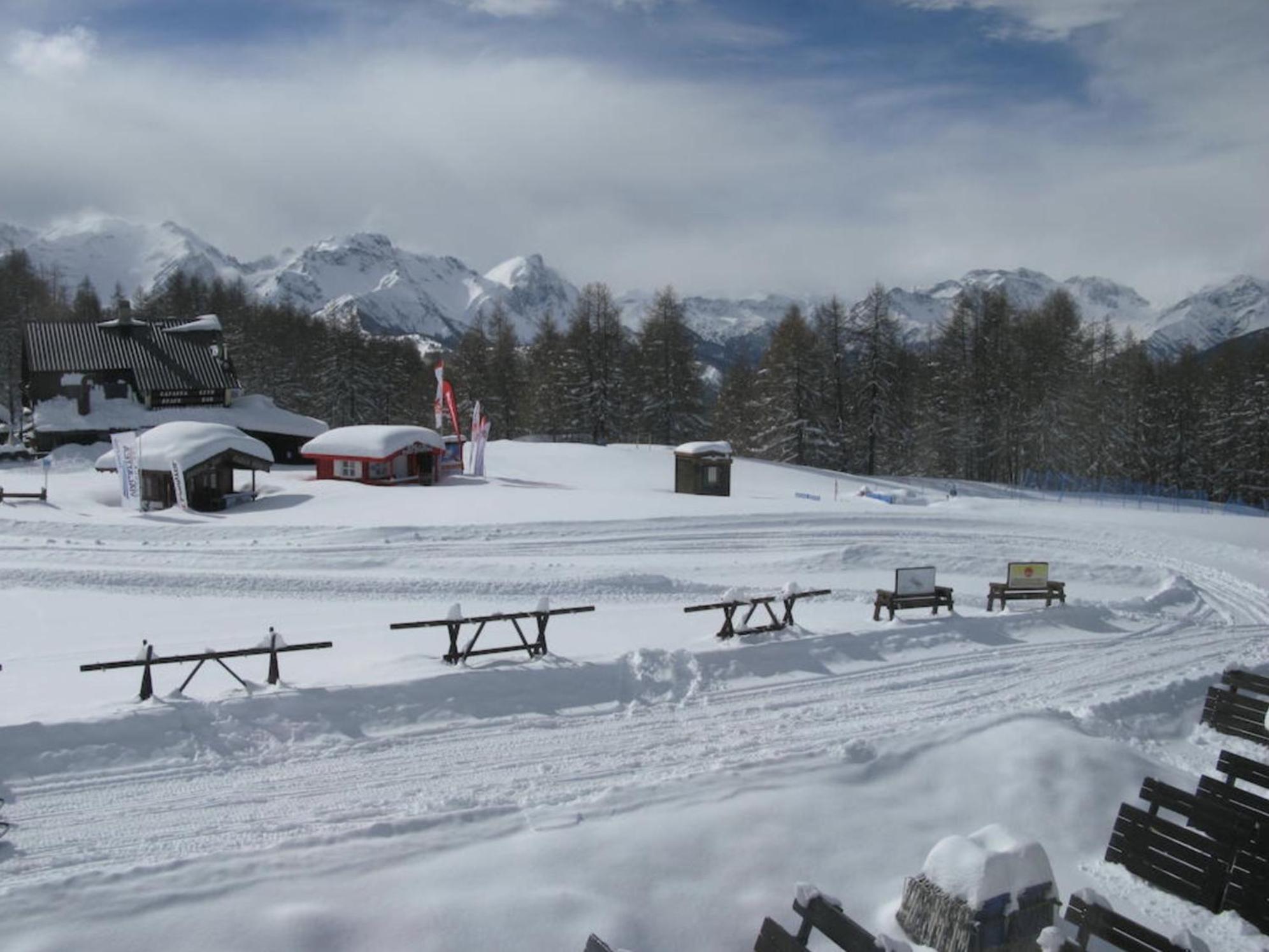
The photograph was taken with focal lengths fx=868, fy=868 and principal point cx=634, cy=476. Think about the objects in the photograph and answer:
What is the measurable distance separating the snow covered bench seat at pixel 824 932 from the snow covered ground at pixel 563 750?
141 cm

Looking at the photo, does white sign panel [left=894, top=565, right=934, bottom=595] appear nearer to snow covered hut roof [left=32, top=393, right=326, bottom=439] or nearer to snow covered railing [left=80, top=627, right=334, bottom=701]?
snow covered railing [left=80, top=627, right=334, bottom=701]

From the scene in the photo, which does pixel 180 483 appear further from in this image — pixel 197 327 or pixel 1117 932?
pixel 1117 932

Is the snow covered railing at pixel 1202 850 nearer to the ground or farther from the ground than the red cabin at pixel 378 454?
nearer to the ground

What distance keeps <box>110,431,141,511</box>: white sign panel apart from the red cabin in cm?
760

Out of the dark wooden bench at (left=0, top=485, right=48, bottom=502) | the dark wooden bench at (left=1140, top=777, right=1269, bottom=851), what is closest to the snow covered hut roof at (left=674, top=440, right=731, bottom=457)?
the dark wooden bench at (left=0, top=485, right=48, bottom=502)

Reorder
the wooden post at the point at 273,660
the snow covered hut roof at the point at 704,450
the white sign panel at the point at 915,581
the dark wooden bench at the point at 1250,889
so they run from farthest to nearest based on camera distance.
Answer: the snow covered hut roof at the point at 704,450 < the white sign panel at the point at 915,581 < the wooden post at the point at 273,660 < the dark wooden bench at the point at 1250,889

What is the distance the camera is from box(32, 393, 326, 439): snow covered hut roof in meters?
43.0

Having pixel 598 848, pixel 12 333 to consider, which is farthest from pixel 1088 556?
pixel 12 333

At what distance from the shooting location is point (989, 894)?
5.77m

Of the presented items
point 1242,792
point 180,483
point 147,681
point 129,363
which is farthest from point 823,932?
point 129,363

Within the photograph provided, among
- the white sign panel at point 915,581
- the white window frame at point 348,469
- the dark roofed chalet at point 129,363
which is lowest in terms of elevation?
the white sign panel at point 915,581

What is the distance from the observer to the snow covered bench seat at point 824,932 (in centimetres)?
517

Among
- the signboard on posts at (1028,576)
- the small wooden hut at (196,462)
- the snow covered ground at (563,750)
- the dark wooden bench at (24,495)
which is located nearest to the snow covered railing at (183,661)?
the snow covered ground at (563,750)

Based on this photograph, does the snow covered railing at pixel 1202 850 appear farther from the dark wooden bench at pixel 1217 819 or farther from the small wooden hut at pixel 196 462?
the small wooden hut at pixel 196 462
